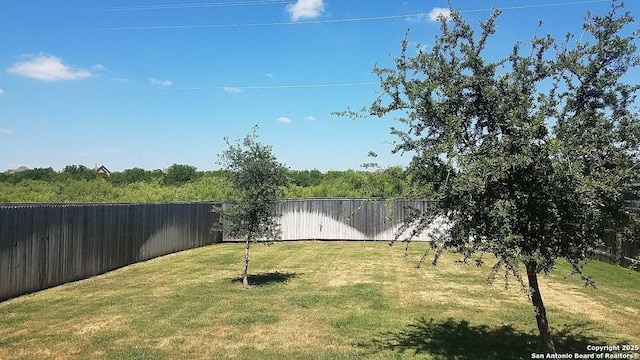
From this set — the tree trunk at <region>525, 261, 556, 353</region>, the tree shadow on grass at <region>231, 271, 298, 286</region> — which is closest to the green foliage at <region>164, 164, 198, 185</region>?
the tree shadow on grass at <region>231, 271, 298, 286</region>

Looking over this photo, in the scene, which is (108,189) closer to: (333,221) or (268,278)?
(333,221)

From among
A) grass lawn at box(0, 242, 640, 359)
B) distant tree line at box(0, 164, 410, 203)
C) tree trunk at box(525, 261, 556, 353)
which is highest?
distant tree line at box(0, 164, 410, 203)

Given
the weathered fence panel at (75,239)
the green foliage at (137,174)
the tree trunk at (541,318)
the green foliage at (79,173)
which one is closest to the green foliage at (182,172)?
the green foliage at (137,174)

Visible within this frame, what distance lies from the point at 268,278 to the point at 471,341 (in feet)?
27.1

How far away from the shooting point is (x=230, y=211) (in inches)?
576

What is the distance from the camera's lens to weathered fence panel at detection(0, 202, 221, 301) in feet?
41.3

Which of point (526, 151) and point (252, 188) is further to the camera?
point (252, 188)

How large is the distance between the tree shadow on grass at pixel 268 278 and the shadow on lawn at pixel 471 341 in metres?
6.10

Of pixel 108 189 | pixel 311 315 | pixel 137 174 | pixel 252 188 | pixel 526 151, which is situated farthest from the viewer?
pixel 137 174

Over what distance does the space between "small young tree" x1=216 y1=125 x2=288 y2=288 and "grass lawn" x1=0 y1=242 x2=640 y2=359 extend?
5.89 feet

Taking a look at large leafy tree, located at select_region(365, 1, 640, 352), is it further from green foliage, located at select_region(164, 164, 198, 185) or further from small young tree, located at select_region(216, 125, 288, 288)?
green foliage, located at select_region(164, 164, 198, 185)

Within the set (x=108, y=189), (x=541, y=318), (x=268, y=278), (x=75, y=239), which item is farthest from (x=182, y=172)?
(x=541, y=318)

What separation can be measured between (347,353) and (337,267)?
992cm

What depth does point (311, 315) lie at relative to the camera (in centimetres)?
1069
